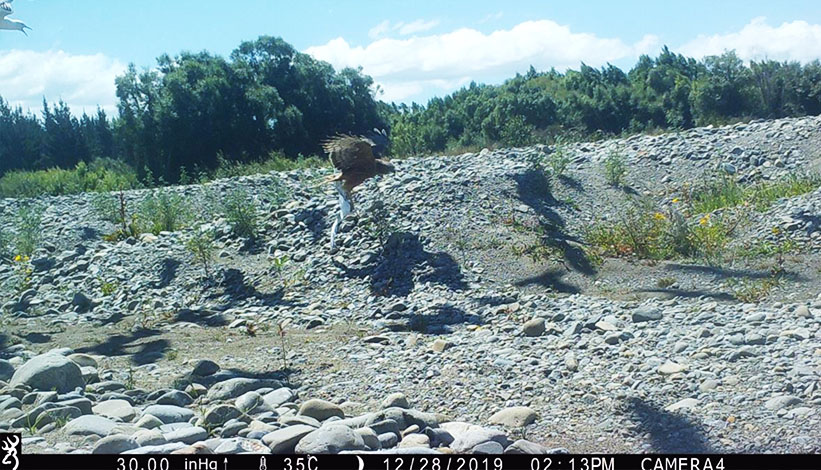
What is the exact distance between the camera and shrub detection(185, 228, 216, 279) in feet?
38.5

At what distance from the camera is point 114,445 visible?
15.7 ft

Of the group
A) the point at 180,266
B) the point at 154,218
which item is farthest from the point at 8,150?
the point at 180,266

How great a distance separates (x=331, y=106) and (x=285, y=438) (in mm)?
22364

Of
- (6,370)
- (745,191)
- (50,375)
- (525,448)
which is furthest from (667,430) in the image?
(745,191)

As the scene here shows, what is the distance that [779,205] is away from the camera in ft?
35.9

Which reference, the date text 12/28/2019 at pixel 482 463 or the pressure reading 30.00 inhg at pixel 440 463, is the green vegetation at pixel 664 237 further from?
the pressure reading 30.00 inhg at pixel 440 463

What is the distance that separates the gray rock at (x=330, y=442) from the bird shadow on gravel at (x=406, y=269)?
207 inches

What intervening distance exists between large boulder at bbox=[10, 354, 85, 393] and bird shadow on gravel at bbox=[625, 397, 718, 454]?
404 cm

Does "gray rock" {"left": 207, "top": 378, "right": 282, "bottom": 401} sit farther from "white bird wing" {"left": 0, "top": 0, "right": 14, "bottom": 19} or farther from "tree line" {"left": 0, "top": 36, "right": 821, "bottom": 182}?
"tree line" {"left": 0, "top": 36, "right": 821, "bottom": 182}

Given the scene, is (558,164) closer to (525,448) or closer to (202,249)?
(202,249)

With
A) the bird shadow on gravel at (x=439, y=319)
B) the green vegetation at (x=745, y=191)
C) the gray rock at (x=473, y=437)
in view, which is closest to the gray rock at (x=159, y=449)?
the gray rock at (x=473, y=437)

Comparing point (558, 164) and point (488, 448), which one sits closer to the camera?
point (488, 448)

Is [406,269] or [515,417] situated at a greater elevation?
[406,269]

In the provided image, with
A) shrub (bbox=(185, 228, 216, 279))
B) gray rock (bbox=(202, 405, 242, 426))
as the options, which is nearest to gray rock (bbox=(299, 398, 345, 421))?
gray rock (bbox=(202, 405, 242, 426))
